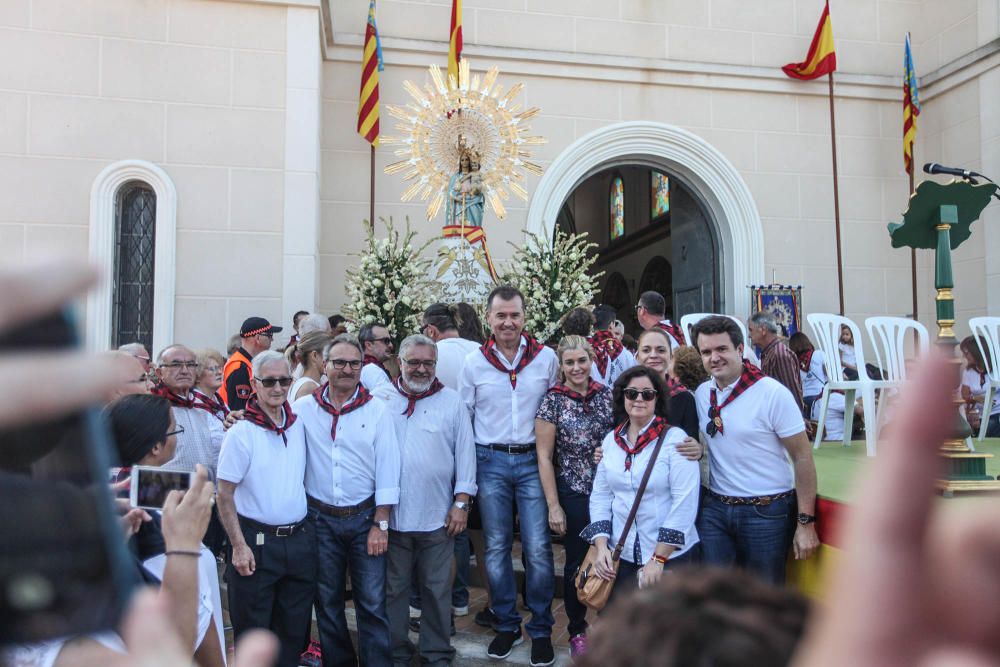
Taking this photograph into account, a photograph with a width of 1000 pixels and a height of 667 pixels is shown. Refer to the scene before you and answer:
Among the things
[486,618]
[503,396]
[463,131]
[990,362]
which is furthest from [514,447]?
[990,362]

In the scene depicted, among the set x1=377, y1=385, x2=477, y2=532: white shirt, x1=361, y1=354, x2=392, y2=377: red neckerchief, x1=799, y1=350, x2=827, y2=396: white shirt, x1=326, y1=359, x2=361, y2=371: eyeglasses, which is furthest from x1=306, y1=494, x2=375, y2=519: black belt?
x1=799, y1=350, x2=827, y2=396: white shirt

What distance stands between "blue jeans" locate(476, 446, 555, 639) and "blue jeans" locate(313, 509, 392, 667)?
2.21ft

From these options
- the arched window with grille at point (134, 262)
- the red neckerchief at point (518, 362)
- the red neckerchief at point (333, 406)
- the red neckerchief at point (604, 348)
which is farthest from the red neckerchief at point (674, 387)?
the arched window with grille at point (134, 262)

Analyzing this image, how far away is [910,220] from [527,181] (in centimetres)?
615

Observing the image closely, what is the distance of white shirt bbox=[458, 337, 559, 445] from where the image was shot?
4.45 m

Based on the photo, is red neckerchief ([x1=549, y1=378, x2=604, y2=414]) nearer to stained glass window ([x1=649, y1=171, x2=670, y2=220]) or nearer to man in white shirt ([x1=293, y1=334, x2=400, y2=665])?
man in white shirt ([x1=293, y1=334, x2=400, y2=665])

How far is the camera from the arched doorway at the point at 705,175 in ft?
33.8

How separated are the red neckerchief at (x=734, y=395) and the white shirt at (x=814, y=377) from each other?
393 centimetres

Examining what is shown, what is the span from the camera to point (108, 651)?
65cm

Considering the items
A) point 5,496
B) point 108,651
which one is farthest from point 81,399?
point 108,651

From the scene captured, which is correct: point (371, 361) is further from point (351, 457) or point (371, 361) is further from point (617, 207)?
point (617, 207)

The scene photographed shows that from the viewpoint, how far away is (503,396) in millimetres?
4473

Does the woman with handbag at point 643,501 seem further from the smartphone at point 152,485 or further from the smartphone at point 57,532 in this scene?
the smartphone at point 57,532

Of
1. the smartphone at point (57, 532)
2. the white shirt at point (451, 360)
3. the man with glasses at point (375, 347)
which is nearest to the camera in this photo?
the smartphone at point (57, 532)
